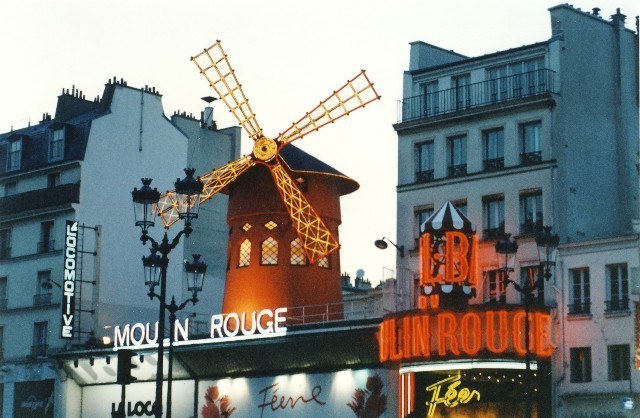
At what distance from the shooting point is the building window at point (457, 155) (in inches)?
959

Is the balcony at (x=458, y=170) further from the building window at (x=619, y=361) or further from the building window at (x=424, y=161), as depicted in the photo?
the building window at (x=619, y=361)

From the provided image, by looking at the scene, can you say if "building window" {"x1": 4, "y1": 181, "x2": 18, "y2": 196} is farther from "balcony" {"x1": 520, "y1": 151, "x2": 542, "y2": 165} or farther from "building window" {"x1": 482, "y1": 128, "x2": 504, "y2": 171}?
"balcony" {"x1": 520, "y1": 151, "x2": 542, "y2": 165}

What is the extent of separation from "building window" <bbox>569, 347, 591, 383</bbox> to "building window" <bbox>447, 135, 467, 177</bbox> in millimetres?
4155

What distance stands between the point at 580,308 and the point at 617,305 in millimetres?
717

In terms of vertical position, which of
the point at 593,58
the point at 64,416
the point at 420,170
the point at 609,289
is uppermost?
the point at 593,58

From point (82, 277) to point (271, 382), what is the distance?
6495 mm

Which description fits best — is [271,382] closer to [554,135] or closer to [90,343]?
[90,343]

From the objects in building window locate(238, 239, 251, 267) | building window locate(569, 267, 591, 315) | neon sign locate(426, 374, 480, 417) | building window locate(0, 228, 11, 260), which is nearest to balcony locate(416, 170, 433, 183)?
building window locate(569, 267, 591, 315)

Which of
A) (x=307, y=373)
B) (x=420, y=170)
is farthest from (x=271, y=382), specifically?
(x=420, y=170)

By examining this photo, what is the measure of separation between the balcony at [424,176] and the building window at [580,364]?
4.64 m

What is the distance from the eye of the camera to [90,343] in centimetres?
3036

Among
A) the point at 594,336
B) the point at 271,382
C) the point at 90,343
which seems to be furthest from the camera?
the point at 90,343

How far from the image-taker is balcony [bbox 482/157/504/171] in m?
23.7

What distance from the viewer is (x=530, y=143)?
23438 mm
